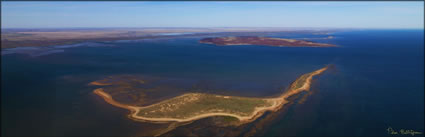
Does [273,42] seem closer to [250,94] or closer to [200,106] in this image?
[250,94]

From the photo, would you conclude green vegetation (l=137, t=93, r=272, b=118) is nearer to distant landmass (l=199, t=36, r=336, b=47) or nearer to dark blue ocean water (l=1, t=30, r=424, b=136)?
dark blue ocean water (l=1, t=30, r=424, b=136)

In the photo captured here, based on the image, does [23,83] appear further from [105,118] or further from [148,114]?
[148,114]

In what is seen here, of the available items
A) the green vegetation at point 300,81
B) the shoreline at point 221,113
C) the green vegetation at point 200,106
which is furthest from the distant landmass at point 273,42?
the green vegetation at point 200,106

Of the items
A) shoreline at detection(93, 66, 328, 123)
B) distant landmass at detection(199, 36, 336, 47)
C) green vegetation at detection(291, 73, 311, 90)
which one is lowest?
shoreline at detection(93, 66, 328, 123)

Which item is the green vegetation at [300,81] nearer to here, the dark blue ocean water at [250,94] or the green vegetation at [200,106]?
the dark blue ocean water at [250,94]

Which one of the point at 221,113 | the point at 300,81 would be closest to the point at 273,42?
the point at 300,81

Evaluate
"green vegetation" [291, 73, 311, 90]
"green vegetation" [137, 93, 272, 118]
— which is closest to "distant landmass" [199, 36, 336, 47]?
"green vegetation" [291, 73, 311, 90]

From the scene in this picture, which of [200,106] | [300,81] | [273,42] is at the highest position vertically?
Answer: [273,42]

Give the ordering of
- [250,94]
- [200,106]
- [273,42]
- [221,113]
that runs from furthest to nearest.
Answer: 1. [273,42]
2. [250,94]
3. [200,106]
4. [221,113]
